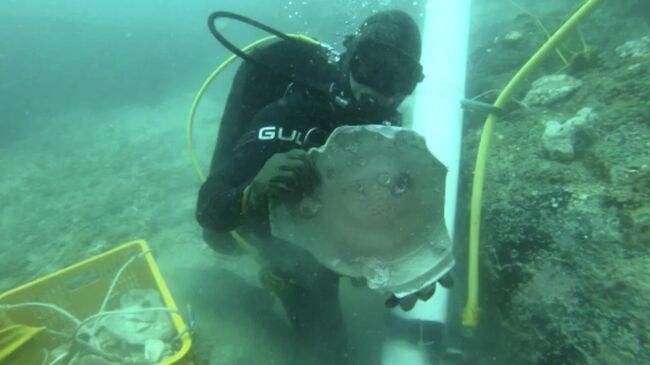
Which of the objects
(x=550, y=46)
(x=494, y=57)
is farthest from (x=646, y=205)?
(x=494, y=57)

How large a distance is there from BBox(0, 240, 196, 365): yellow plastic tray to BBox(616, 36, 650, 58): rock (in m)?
3.92

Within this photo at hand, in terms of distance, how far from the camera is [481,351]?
8.71 ft

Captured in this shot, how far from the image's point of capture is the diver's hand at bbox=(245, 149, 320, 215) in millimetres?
1611

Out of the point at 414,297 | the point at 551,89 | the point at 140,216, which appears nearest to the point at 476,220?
the point at 414,297

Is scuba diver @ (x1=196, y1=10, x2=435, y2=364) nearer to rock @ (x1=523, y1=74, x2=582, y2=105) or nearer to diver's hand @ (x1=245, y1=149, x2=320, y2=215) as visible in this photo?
diver's hand @ (x1=245, y1=149, x2=320, y2=215)

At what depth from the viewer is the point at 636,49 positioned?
329cm

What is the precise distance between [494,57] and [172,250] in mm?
4531

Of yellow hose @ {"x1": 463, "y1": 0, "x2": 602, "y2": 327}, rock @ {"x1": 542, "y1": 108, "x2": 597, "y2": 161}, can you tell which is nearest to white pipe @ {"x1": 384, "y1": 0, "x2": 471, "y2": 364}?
yellow hose @ {"x1": 463, "y1": 0, "x2": 602, "y2": 327}

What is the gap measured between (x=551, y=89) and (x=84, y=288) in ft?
12.9

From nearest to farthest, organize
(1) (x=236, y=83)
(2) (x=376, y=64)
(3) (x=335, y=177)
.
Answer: (3) (x=335, y=177)
(2) (x=376, y=64)
(1) (x=236, y=83)

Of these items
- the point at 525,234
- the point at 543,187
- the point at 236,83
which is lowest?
the point at 525,234

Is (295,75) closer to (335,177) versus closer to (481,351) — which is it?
(335,177)

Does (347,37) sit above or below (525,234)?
above

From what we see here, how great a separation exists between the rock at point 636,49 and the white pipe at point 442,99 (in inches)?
51.2
